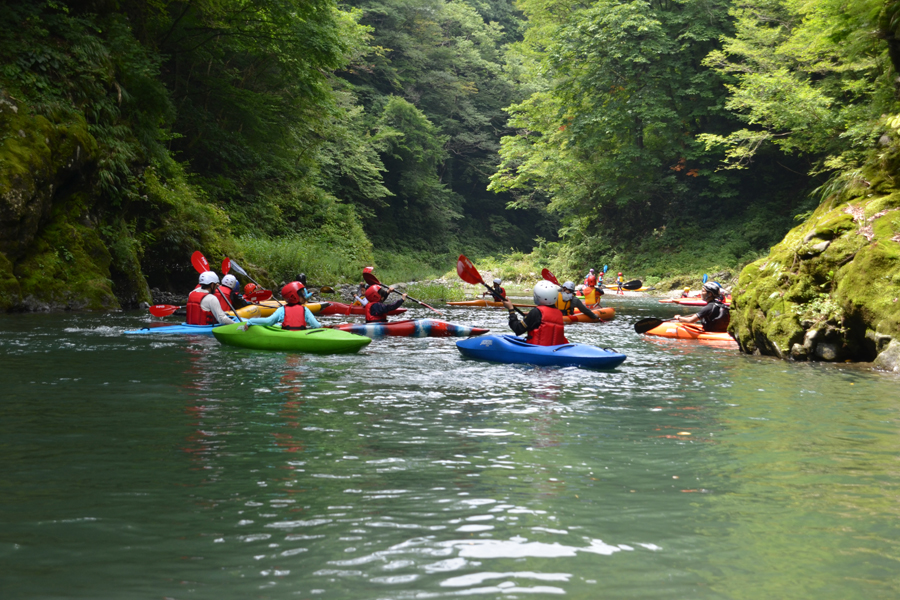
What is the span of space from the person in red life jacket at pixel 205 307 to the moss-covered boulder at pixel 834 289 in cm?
755

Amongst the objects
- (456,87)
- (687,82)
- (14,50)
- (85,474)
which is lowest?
(85,474)

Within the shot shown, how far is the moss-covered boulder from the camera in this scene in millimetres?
8312

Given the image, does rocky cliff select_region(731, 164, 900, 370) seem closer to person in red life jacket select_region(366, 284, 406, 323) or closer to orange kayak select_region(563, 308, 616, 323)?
orange kayak select_region(563, 308, 616, 323)

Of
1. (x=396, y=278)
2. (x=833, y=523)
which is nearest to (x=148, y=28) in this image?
(x=396, y=278)

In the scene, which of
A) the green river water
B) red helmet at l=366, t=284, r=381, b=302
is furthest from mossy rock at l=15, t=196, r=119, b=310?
the green river water

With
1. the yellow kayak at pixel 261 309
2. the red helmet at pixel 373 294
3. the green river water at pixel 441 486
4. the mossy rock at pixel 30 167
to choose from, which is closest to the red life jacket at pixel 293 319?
the green river water at pixel 441 486

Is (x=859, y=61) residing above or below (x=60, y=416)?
above

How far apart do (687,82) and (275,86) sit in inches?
635

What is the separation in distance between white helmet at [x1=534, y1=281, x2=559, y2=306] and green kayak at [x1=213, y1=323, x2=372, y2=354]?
2.31 metres

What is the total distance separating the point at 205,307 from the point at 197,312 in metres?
0.20

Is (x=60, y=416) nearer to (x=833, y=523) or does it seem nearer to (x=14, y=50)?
(x=833, y=523)

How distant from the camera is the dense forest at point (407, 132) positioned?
510 inches

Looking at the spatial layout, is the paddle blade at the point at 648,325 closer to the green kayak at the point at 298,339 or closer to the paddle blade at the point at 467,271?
the paddle blade at the point at 467,271

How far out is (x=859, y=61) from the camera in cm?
1684
